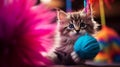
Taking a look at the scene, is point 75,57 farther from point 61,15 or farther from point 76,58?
point 61,15

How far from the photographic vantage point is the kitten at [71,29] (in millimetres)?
427

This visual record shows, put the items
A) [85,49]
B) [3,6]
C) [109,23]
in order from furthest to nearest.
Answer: [109,23] < [85,49] < [3,6]

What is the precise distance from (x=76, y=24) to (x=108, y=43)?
9 cm

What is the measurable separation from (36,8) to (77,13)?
0.25 m

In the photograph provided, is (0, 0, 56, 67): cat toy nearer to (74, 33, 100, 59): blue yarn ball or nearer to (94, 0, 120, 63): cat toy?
(74, 33, 100, 59): blue yarn ball

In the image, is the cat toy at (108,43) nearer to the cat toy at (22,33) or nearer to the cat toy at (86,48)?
the cat toy at (86,48)

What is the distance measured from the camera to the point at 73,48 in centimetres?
41

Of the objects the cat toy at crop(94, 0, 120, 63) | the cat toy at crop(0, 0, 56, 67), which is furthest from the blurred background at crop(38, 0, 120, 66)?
the cat toy at crop(0, 0, 56, 67)

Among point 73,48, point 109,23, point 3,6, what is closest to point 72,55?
point 73,48

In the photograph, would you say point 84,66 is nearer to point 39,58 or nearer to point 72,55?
point 72,55

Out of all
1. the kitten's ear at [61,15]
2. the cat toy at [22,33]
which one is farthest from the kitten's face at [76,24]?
the cat toy at [22,33]

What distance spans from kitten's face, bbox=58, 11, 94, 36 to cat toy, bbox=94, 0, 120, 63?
1.2 inches

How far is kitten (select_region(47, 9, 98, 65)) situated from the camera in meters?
0.43

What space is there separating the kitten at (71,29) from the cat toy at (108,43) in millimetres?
Result: 24
